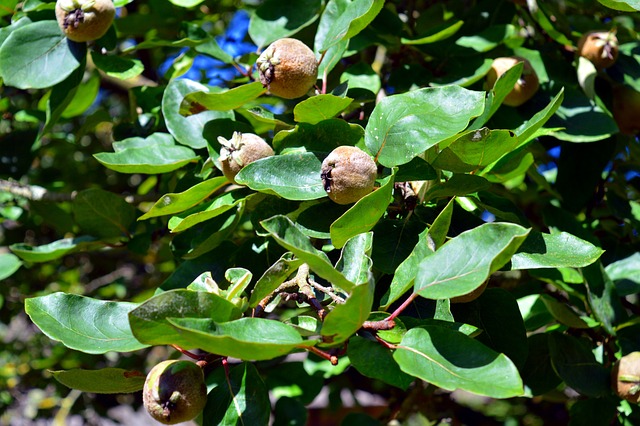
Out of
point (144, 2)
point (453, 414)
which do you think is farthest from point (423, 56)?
point (144, 2)

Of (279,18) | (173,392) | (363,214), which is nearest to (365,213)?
(363,214)

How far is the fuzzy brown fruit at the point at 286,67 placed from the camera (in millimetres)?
1140

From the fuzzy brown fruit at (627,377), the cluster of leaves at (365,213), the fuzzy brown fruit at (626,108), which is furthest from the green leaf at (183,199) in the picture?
the fuzzy brown fruit at (626,108)

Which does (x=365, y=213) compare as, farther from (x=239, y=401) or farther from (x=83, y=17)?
(x=83, y=17)

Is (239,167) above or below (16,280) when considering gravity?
above

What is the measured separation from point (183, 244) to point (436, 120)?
0.59m

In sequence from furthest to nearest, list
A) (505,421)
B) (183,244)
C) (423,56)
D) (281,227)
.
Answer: (505,421) < (423,56) < (183,244) < (281,227)

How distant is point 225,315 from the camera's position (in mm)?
867

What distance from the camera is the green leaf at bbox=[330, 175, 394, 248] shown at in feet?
3.04

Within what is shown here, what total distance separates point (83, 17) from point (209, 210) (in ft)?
1.88

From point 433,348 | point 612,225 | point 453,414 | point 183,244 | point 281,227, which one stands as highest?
point 281,227

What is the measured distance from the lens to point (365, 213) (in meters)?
0.94

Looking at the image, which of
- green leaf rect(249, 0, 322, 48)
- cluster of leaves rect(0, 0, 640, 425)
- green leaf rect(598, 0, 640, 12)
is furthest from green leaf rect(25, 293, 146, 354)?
green leaf rect(598, 0, 640, 12)

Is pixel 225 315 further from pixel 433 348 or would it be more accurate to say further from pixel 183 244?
pixel 183 244
